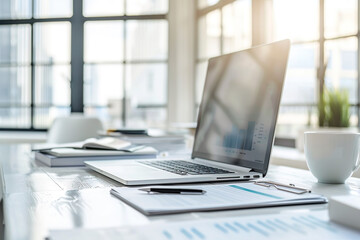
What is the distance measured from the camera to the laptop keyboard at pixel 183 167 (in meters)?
0.96

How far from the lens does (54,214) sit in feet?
2.07

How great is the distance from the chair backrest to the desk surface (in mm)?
1708

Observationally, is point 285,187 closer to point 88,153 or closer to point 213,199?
point 213,199

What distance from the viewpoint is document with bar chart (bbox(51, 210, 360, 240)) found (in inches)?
19.5

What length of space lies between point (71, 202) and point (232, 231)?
0.30 meters

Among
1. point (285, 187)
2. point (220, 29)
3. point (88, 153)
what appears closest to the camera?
point (285, 187)

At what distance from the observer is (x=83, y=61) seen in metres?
4.93

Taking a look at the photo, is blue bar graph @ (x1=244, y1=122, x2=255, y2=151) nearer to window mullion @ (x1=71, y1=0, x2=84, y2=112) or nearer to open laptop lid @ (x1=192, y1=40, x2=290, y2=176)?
open laptop lid @ (x1=192, y1=40, x2=290, y2=176)

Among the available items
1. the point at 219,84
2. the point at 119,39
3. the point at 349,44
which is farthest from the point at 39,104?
the point at 219,84

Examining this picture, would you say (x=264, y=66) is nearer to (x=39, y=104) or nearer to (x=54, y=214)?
(x=54, y=214)

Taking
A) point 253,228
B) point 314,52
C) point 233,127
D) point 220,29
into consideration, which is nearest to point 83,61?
point 220,29

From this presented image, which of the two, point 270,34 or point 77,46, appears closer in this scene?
point 270,34

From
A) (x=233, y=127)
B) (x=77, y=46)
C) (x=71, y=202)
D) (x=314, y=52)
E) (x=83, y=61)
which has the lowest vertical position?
(x=71, y=202)

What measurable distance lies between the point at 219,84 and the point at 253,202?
0.59 m
